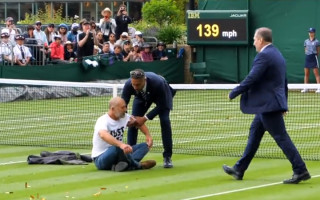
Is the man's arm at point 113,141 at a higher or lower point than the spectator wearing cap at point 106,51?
lower

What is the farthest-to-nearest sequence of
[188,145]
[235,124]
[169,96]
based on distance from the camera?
[235,124] → [188,145] → [169,96]

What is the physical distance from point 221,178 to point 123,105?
1.69 meters

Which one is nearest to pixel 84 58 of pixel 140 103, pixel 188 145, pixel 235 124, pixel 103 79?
pixel 103 79

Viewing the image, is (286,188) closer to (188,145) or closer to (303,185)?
(303,185)

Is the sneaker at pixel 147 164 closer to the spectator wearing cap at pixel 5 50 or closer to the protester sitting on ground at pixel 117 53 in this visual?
the spectator wearing cap at pixel 5 50

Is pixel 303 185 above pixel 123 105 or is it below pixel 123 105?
below

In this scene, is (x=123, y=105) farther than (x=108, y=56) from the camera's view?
No

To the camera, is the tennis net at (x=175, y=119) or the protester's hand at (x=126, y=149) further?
the tennis net at (x=175, y=119)

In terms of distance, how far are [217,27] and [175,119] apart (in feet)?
37.7

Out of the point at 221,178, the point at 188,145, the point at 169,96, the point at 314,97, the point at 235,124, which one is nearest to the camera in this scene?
the point at 221,178

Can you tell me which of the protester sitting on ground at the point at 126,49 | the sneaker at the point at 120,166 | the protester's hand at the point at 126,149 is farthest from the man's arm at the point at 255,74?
the protester sitting on ground at the point at 126,49

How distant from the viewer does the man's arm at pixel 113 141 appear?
1402 centimetres

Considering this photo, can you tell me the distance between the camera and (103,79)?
30.9 metres

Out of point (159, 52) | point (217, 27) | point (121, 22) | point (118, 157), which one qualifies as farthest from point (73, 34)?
point (118, 157)
